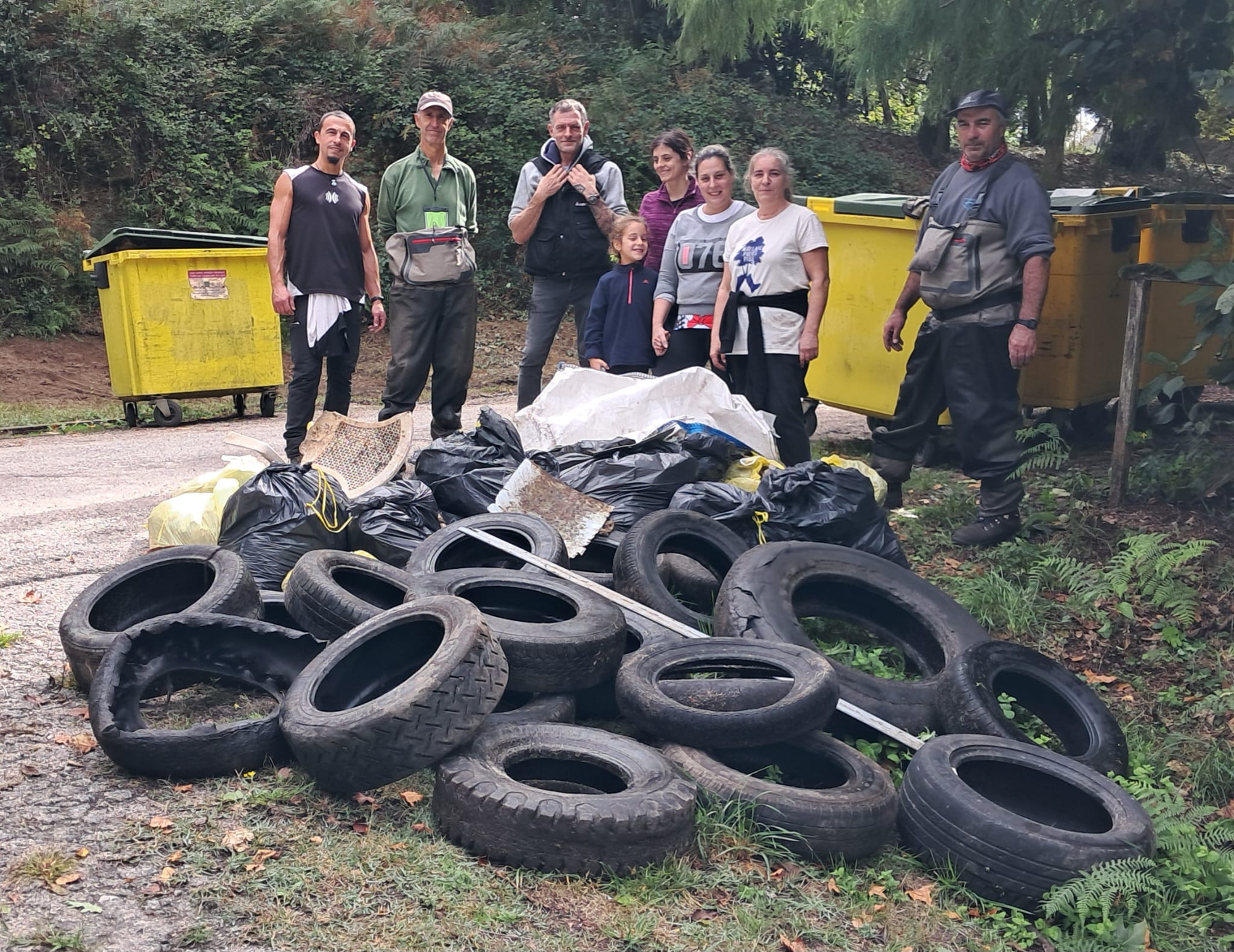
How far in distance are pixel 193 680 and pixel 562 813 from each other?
171 centimetres

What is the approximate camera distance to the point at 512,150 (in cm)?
1897

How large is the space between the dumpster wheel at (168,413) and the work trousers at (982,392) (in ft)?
23.9

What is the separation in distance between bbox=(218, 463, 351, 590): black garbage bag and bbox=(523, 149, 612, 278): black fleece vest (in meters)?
2.48

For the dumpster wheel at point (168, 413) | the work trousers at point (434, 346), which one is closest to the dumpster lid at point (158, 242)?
the dumpster wheel at point (168, 413)

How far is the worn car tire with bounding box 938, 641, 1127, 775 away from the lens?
4.27 metres

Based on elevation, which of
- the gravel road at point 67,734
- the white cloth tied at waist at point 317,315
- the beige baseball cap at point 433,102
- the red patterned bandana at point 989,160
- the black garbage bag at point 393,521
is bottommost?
the gravel road at point 67,734

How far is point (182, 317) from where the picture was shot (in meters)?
10.8

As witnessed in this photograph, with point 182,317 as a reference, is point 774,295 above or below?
above

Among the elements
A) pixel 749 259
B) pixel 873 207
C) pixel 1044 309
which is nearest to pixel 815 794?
pixel 749 259

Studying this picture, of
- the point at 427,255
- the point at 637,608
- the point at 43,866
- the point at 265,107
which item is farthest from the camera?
the point at 265,107

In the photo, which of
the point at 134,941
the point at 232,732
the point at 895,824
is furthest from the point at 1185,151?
the point at 134,941

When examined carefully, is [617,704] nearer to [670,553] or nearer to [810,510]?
[670,553]

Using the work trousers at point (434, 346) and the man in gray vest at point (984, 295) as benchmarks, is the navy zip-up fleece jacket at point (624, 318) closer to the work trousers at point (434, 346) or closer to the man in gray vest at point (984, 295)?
the work trousers at point (434, 346)

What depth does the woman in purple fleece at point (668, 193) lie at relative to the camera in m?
7.17
